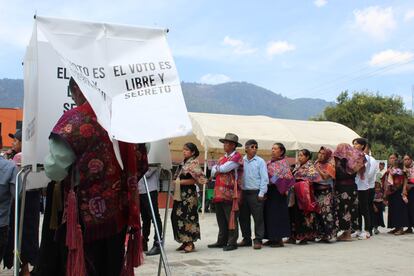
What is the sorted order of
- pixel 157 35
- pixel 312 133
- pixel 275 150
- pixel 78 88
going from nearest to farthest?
pixel 78 88
pixel 157 35
pixel 275 150
pixel 312 133

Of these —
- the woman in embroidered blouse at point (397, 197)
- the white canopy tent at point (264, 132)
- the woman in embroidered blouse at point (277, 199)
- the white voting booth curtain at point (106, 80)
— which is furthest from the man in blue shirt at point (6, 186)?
the white canopy tent at point (264, 132)

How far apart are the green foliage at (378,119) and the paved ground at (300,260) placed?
93.7 feet

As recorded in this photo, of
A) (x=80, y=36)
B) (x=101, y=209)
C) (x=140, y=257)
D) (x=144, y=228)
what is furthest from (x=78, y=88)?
(x=144, y=228)

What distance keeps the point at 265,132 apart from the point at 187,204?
27.2 ft

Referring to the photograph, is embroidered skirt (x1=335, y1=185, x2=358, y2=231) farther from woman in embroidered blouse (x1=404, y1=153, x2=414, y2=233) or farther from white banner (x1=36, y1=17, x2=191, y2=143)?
white banner (x1=36, y1=17, x2=191, y2=143)

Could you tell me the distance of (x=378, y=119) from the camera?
36625 millimetres

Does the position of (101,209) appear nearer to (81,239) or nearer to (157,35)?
(81,239)

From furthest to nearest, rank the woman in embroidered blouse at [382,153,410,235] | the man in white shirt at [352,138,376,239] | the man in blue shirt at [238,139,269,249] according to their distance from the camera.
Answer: the woman in embroidered blouse at [382,153,410,235] → the man in white shirt at [352,138,376,239] → the man in blue shirt at [238,139,269,249]

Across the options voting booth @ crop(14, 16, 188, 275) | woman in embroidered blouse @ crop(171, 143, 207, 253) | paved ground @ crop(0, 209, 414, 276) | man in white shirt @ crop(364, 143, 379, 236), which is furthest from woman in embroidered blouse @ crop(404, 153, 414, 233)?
voting booth @ crop(14, 16, 188, 275)

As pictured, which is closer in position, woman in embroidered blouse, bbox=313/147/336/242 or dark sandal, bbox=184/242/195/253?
dark sandal, bbox=184/242/195/253

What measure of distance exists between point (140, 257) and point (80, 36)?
167 centimetres

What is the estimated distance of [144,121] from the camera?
3.39m

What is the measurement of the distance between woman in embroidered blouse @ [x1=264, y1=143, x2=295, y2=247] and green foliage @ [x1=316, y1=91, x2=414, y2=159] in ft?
94.0

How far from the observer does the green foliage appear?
3700 cm
